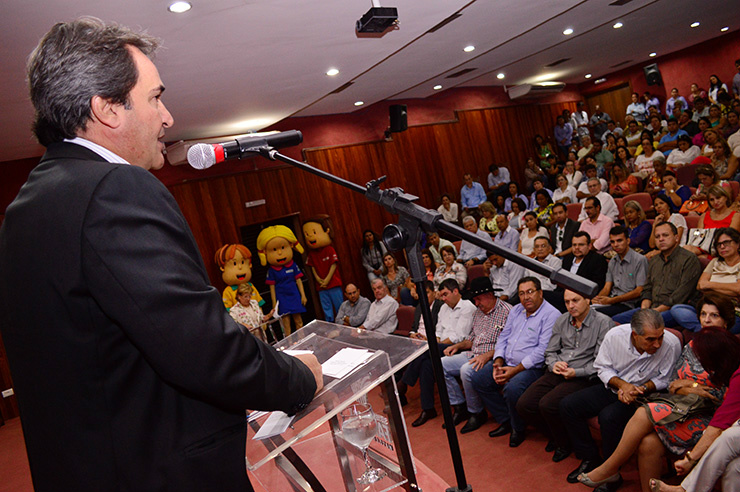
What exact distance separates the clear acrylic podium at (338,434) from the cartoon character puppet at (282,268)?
19.6 ft

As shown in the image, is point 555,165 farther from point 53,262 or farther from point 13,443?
point 53,262

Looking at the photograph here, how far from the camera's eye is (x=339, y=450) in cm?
176

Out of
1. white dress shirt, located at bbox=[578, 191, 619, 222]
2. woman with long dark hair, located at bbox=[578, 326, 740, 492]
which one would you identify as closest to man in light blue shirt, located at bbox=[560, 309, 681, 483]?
woman with long dark hair, located at bbox=[578, 326, 740, 492]

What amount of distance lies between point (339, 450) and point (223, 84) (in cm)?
446

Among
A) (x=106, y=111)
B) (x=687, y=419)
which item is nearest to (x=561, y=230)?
(x=687, y=419)

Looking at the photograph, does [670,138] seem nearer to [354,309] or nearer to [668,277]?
[668,277]

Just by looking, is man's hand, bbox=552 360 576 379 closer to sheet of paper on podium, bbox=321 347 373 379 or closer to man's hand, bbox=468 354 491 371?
man's hand, bbox=468 354 491 371

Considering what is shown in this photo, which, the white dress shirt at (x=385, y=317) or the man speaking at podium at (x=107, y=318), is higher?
the man speaking at podium at (x=107, y=318)

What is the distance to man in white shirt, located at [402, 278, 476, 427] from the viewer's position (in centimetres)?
481

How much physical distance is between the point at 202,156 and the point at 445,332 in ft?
13.5

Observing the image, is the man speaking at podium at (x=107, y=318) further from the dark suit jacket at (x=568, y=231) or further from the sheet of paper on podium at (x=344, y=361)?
the dark suit jacket at (x=568, y=231)

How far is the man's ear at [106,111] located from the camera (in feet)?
3.02

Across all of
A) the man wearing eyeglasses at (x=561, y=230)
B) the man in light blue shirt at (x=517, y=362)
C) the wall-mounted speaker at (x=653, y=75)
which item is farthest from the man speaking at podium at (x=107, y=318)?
the wall-mounted speaker at (x=653, y=75)

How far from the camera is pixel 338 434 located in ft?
5.84
